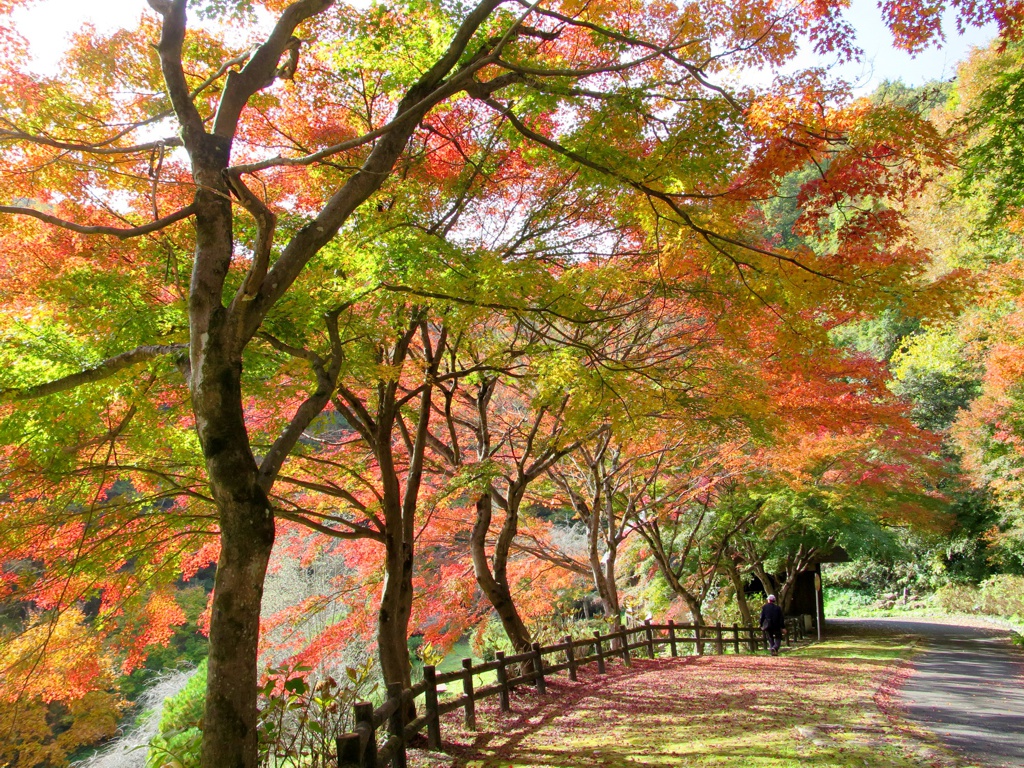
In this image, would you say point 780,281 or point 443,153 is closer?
point 780,281

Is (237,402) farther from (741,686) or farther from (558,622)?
(558,622)

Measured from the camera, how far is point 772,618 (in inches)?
553

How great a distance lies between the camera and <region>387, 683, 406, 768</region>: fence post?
5.22 m

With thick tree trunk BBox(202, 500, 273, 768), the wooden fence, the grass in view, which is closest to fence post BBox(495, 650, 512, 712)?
the wooden fence

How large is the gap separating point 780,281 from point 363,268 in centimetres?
396

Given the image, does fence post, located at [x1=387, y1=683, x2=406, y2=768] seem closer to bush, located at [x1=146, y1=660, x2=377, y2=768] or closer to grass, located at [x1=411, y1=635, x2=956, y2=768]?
bush, located at [x1=146, y1=660, x2=377, y2=768]

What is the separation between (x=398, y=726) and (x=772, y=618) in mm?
11251

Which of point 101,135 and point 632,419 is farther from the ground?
point 101,135

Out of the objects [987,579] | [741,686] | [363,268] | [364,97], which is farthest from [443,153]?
[987,579]

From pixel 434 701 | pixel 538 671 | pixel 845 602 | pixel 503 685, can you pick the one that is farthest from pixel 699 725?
pixel 845 602

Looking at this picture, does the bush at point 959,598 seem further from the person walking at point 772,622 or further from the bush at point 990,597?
the person walking at point 772,622

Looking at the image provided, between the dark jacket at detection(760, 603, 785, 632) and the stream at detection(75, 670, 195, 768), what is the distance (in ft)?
42.0

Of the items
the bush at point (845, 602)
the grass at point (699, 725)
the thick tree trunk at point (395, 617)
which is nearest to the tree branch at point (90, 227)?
the thick tree trunk at point (395, 617)

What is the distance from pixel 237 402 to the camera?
400 cm
